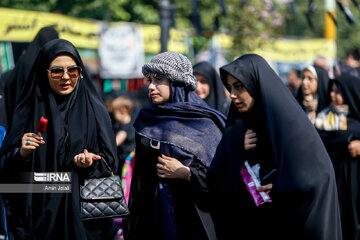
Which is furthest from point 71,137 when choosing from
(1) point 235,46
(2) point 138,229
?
(1) point 235,46

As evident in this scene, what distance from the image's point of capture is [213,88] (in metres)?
6.55

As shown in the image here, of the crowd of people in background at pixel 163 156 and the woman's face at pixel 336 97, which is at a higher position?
the woman's face at pixel 336 97

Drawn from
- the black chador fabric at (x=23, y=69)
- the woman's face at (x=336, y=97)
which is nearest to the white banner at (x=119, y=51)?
the woman's face at (x=336, y=97)

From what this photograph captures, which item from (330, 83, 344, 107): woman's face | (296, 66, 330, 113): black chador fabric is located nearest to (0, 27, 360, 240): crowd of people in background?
(330, 83, 344, 107): woman's face

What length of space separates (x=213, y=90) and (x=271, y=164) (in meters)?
3.17

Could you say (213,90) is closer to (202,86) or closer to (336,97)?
→ (202,86)

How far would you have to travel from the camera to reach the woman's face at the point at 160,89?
4285 mm

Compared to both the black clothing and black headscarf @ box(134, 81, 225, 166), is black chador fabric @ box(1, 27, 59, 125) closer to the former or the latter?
black headscarf @ box(134, 81, 225, 166)

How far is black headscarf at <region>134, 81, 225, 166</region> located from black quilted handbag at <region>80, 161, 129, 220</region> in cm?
45

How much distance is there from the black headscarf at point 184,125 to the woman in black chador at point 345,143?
2287 mm

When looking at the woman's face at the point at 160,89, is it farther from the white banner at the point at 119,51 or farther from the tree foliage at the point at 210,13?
the white banner at the point at 119,51

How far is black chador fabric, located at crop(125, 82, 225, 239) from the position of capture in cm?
409

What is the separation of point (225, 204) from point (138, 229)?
809mm

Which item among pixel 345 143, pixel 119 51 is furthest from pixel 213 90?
pixel 119 51
